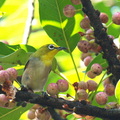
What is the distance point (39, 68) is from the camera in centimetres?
336

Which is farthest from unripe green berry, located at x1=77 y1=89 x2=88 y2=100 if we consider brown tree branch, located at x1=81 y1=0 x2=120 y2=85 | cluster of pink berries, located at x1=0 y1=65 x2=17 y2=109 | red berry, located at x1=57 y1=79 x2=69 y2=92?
cluster of pink berries, located at x1=0 y1=65 x2=17 y2=109

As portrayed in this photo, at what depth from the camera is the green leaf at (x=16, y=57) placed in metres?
2.71

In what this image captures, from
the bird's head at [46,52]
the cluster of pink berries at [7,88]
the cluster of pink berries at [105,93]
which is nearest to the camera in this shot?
the cluster of pink berries at [7,88]

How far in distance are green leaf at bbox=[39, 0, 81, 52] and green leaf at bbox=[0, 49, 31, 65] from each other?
34 centimetres

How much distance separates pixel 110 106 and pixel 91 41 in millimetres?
490

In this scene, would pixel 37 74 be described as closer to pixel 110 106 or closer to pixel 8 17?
pixel 110 106

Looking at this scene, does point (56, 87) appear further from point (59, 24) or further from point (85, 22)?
point (59, 24)

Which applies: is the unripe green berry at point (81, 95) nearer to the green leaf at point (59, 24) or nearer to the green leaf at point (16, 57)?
the green leaf at point (16, 57)

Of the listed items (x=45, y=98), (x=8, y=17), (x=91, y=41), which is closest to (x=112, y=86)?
(x=91, y=41)

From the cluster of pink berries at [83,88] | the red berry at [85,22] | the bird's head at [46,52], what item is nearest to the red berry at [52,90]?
the cluster of pink berries at [83,88]

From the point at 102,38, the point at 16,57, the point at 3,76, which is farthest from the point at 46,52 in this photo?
the point at 3,76

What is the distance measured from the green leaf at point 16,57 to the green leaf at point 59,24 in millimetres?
340

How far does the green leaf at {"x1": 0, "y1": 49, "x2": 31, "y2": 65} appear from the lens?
8.89 ft

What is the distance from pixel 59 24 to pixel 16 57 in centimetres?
56
